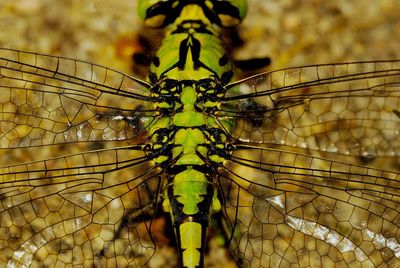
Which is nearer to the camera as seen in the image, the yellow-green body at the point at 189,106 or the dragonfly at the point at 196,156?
the dragonfly at the point at 196,156

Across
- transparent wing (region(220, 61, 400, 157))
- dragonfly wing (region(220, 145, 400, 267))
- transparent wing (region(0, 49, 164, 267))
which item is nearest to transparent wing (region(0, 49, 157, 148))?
transparent wing (region(0, 49, 164, 267))

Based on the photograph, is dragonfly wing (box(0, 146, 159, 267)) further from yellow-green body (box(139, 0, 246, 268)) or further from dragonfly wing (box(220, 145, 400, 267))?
dragonfly wing (box(220, 145, 400, 267))

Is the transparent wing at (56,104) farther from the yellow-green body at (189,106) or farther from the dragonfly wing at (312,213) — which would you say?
the dragonfly wing at (312,213)

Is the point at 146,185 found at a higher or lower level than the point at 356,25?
lower

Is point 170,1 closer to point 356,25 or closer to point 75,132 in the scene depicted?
point 75,132

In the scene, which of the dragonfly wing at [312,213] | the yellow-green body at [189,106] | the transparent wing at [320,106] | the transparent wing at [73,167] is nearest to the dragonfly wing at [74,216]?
the transparent wing at [73,167]

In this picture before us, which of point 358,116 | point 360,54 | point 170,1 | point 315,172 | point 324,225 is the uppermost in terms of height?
point 170,1

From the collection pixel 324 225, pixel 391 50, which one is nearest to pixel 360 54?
pixel 391 50
